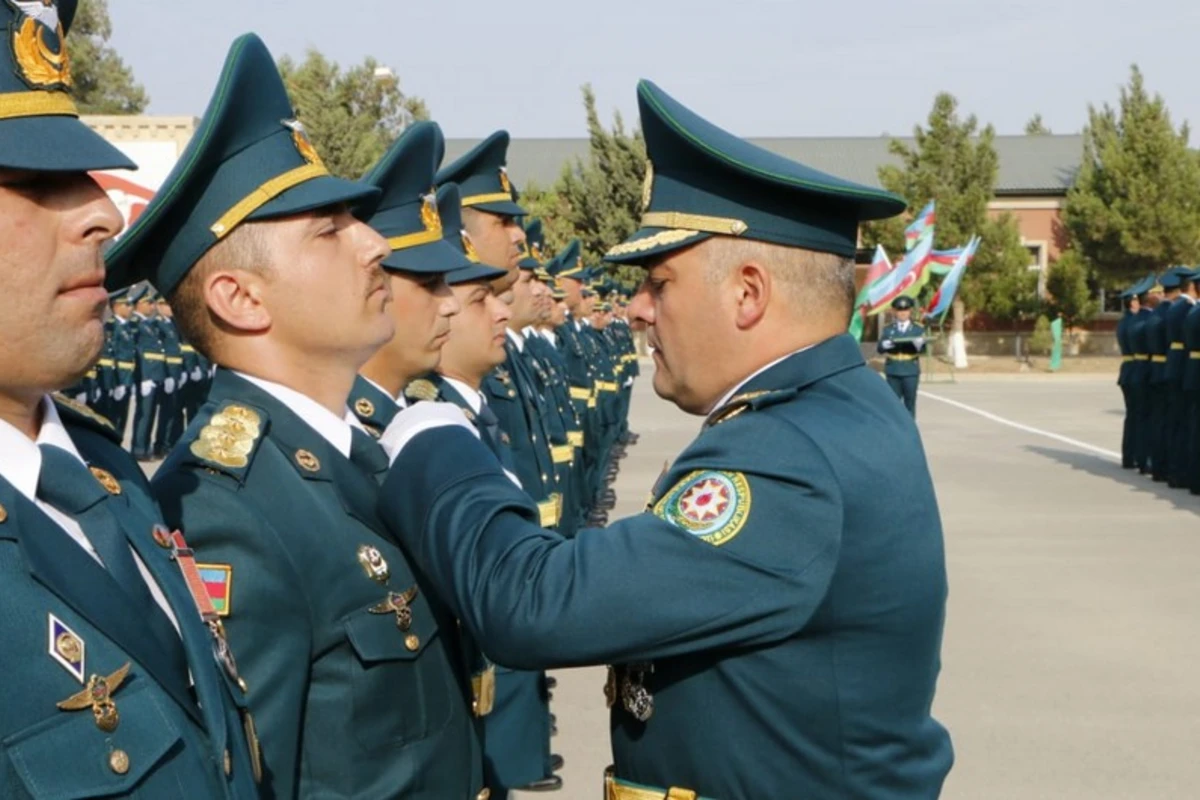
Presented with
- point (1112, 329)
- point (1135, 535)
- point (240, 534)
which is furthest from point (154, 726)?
point (1112, 329)

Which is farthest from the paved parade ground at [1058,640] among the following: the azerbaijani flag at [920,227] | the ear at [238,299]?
the azerbaijani flag at [920,227]

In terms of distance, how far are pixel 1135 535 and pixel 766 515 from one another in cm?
941

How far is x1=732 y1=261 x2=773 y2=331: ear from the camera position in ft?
7.27

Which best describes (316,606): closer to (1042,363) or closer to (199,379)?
(199,379)

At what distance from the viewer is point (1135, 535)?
34.6ft

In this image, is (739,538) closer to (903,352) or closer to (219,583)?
(219,583)

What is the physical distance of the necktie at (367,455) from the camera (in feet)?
8.30

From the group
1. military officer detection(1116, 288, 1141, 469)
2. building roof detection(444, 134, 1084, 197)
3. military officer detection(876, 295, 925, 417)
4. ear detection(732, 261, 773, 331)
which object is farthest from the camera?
building roof detection(444, 134, 1084, 197)

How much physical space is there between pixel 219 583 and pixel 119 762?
629mm

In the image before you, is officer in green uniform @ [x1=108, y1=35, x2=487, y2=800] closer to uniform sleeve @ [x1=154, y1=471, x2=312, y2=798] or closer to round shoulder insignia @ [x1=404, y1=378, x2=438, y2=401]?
uniform sleeve @ [x1=154, y1=471, x2=312, y2=798]

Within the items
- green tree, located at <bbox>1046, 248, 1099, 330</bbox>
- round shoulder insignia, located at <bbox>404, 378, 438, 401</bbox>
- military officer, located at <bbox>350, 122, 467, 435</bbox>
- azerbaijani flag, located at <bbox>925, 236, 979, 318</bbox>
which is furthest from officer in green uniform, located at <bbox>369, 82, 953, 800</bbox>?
green tree, located at <bbox>1046, 248, 1099, 330</bbox>

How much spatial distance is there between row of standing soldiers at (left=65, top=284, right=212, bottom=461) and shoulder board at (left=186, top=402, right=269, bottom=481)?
14069mm

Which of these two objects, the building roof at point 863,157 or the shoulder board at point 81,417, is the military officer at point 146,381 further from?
the building roof at point 863,157

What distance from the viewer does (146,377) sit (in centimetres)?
1659
